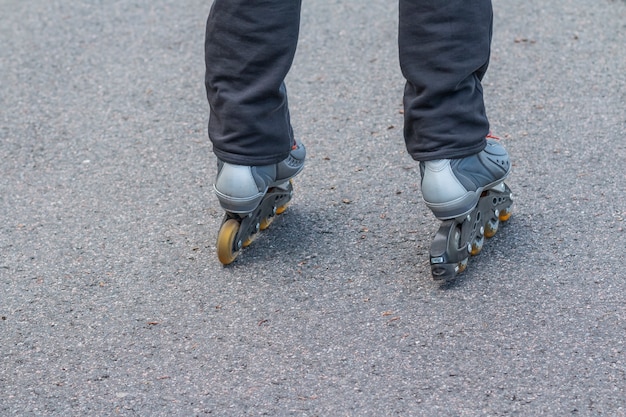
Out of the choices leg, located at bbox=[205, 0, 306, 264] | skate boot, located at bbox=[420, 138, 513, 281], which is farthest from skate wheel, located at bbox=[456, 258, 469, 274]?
leg, located at bbox=[205, 0, 306, 264]

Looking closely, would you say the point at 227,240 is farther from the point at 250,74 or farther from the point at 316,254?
the point at 250,74

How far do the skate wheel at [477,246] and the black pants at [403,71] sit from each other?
25cm

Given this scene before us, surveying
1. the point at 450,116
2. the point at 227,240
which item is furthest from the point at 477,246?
the point at 227,240

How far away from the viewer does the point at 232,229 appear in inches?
91.3

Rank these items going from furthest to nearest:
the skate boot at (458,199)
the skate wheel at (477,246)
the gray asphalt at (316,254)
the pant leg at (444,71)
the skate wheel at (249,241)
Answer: the skate wheel at (249,241) → the skate wheel at (477,246) → the skate boot at (458,199) → the pant leg at (444,71) → the gray asphalt at (316,254)

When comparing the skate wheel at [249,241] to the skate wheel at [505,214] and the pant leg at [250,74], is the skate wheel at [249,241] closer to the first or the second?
the pant leg at [250,74]

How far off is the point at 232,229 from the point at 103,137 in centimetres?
97

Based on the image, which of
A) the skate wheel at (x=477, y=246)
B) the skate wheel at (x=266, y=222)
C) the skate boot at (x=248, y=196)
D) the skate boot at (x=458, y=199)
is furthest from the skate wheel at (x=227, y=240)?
the skate wheel at (x=477, y=246)

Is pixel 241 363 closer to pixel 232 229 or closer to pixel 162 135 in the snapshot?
pixel 232 229

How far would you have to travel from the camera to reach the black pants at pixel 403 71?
6.77ft

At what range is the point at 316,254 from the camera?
7.85ft

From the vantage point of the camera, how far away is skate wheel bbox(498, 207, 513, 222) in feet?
8.01

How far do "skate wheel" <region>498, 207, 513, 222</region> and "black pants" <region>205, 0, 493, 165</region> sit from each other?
299 mm

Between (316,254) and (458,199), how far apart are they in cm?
41
